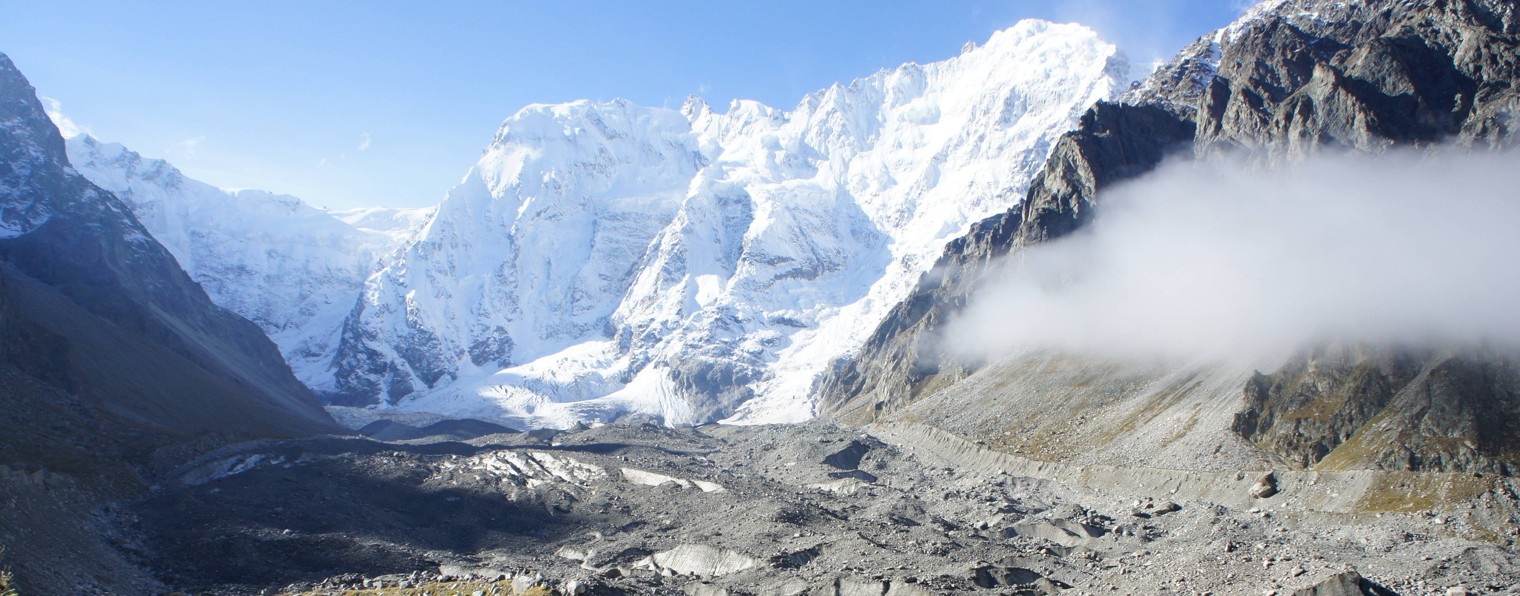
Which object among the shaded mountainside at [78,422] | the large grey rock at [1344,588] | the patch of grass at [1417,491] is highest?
the shaded mountainside at [78,422]

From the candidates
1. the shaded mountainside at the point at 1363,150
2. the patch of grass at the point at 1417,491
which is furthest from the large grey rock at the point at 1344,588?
the shaded mountainside at the point at 1363,150

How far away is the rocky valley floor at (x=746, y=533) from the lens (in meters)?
67.8

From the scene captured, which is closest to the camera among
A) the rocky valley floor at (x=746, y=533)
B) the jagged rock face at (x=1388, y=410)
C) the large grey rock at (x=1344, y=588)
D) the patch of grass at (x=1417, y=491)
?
the large grey rock at (x=1344, y=588)

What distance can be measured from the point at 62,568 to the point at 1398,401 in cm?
10924

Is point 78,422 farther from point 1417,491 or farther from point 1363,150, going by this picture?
point 1363,150

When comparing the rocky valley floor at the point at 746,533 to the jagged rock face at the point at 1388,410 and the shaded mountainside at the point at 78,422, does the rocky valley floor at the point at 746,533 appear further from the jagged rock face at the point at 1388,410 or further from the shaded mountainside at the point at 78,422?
the jagged rock face at the point at 1388,410

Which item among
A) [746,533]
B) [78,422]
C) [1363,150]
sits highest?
[1363,150]

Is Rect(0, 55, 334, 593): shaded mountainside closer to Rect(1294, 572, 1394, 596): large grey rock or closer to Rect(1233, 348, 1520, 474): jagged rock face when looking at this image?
Rect(1294, 572, 1394, 596): large grey rock

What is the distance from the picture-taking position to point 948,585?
68.6 metres

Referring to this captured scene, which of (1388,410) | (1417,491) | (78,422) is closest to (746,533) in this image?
(1417,491)

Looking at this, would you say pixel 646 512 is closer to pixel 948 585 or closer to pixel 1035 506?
pixel 1035 506

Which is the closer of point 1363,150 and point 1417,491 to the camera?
point 1417,491

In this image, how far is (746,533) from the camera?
307 feet

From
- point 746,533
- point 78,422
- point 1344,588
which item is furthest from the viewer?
point 78,422
